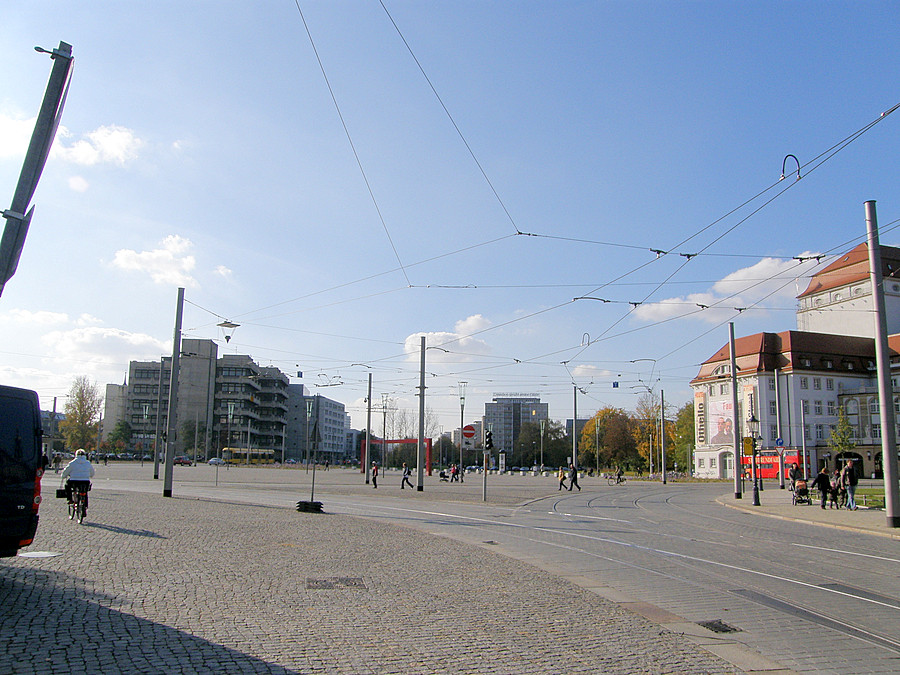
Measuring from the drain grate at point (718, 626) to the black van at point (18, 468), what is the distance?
8.11 m

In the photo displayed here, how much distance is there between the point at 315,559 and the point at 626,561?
220 inches

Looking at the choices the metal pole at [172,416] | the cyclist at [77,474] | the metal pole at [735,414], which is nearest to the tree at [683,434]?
the metal pole at [735,414]

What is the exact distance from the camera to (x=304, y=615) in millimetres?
7191

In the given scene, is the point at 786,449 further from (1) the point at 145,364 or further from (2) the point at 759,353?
(1) the point at 145,364

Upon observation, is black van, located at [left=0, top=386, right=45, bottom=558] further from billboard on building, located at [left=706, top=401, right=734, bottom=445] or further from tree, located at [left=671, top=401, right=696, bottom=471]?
tree, located at [left=671, top=401, right=696, bottom=471]

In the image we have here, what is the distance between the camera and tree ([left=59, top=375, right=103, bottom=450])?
89.4 meters

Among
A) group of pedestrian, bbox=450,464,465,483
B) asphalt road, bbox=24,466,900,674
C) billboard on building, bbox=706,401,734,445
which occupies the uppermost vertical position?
billboard on building, bbox=706,401,734,445

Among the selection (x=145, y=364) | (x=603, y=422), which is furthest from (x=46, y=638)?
(x=145, y=364)

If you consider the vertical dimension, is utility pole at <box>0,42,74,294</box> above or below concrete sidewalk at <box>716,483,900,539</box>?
above

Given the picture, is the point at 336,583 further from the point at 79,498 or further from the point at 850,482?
the point at 850,482

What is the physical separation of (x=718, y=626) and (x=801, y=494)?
1025 inches

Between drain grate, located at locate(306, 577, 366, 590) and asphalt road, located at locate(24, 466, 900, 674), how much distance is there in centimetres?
191

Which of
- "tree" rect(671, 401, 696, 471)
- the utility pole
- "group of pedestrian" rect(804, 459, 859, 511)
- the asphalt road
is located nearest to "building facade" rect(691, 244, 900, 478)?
"tree" rect(671, 401, 696, 471)

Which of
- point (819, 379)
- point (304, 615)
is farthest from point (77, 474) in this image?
point (819, 379)
